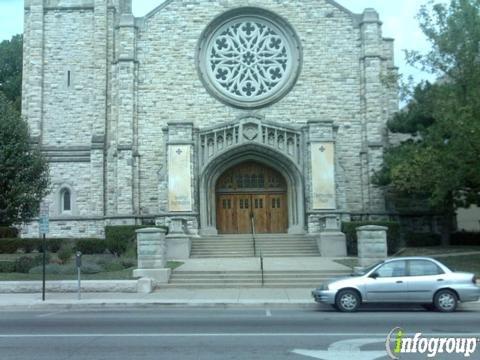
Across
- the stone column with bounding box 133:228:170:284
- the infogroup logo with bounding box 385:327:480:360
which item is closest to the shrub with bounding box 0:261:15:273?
the stone column with bounding box 133:228:170:284

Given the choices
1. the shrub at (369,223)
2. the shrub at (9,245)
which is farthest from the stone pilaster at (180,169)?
the shrub at (9,245)

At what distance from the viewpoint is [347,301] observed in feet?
47.6

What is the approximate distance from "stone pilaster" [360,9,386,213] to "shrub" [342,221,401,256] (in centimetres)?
266

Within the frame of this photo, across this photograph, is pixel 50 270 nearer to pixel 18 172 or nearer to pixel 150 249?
pixel 150 249

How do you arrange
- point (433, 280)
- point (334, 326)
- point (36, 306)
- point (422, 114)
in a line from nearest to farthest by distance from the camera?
point (334, 326) < point (433, 280) < point (36, 306) < point (422, 114)

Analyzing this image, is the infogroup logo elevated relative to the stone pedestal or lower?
lower

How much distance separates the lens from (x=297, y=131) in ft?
96.5

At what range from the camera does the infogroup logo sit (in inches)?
326

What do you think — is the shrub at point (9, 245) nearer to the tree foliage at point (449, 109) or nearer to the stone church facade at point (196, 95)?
the stone church facade at point (196, 95)

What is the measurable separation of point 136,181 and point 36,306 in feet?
51.6

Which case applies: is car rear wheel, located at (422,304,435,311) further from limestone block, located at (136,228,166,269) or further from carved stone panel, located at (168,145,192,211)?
carved stone panel, located at (168,145,192,211)

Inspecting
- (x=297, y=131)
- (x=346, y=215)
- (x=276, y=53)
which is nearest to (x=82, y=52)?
(x=276, y=53)

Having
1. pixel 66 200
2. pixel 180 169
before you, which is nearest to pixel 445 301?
pixel 180 169

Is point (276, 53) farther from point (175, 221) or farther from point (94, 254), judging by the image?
point (94, 254)
